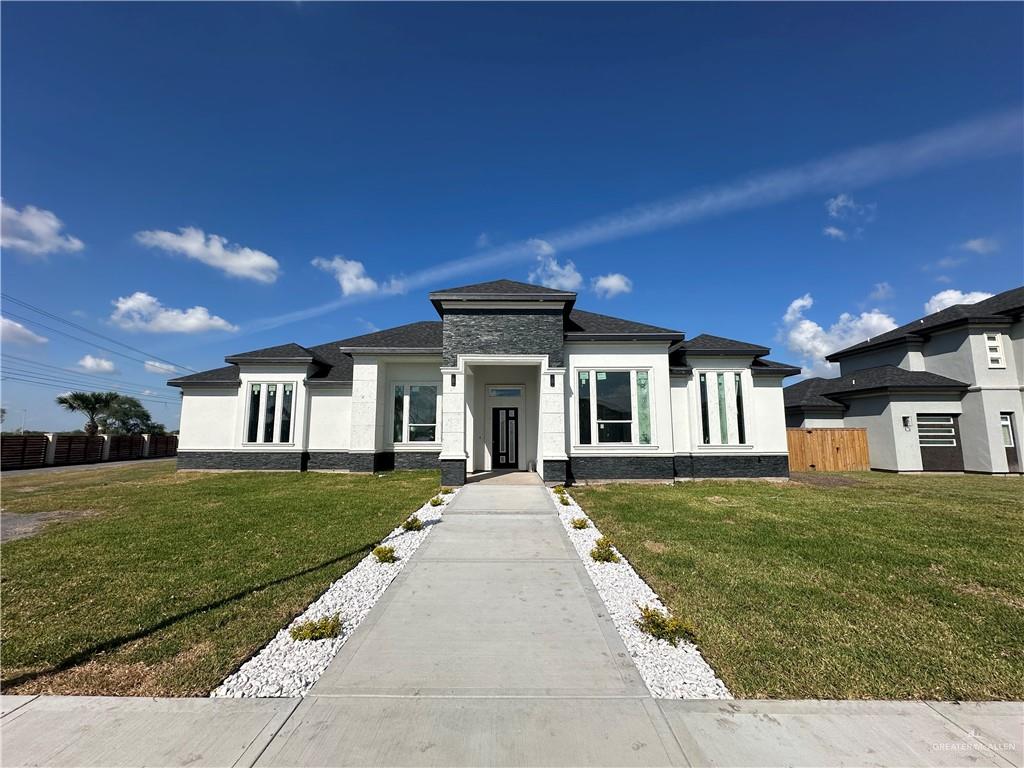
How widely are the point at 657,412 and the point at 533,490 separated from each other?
4853 millimetres

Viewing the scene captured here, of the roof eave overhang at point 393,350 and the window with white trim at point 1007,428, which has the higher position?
the roof eave overhang at point 393,350

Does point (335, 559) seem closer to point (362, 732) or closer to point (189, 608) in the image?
point (189, 608)

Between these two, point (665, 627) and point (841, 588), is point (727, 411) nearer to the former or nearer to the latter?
point (841, 588)

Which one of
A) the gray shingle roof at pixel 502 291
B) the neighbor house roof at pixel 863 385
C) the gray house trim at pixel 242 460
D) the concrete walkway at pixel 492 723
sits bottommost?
the concrete walkway at pixel 492 723

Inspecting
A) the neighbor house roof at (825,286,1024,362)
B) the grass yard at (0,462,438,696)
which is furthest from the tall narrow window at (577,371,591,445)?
the neighbor house roof at (825,286,1024,362)

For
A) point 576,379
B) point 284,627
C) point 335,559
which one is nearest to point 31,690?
point 284,627

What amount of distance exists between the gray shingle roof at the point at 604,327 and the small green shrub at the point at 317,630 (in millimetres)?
10280

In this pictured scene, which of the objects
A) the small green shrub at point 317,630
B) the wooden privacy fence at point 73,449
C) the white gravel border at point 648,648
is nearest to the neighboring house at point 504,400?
A: the white gravel border at point 648,648

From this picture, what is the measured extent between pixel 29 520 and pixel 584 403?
12997mm

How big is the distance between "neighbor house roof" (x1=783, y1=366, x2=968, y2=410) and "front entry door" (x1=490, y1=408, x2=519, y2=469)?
14.1m

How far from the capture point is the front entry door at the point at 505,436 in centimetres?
1583

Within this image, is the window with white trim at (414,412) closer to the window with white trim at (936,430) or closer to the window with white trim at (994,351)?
the window with white trim at (936,430)

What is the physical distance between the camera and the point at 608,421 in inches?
514

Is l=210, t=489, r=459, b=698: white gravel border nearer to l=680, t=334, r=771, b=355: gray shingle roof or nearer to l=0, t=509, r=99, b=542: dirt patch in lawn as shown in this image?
l=0, t=509, r=99, b=542: dirt patch in lawn
